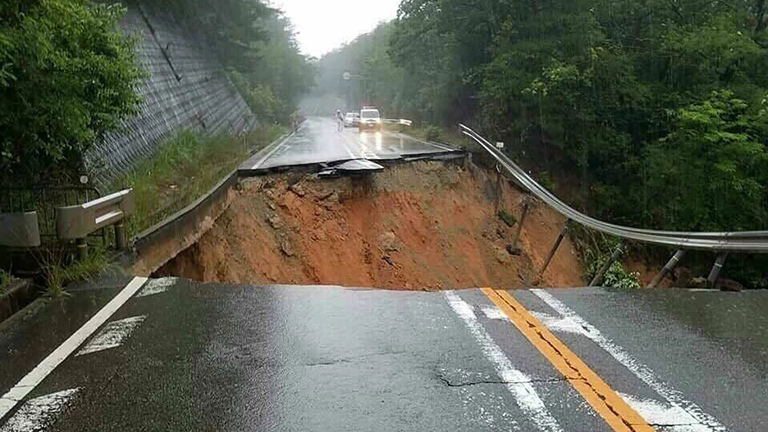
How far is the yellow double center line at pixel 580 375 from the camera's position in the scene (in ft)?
→ 12.2

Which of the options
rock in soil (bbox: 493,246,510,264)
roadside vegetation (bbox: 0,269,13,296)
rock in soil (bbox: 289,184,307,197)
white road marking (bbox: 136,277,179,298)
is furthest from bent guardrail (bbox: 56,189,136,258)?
rock in soil (bbox: 493,246,510,264)

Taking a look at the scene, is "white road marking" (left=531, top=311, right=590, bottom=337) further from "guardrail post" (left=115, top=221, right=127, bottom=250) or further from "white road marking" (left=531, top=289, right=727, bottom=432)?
"guardrail post" (left=115, top=221, right=127, bottom=250)

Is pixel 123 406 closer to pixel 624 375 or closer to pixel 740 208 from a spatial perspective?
pixel 624 375

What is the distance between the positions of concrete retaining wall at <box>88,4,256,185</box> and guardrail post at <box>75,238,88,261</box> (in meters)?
3.84

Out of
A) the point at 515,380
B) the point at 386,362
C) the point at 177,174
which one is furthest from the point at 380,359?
the point at 177,174

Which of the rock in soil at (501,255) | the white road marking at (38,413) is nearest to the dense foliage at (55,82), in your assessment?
the white road marking at (38,413)

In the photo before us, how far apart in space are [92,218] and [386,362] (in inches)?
151

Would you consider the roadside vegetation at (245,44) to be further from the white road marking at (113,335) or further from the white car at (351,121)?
the white road marking at (113,335)

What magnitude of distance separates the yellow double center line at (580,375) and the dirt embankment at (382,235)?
5.48 metres

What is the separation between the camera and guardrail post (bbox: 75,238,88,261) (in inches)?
274

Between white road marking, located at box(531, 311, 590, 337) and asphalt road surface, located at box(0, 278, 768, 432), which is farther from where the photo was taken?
white road marking, located at box(531, 311, 590, 337)

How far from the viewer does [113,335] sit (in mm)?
5293

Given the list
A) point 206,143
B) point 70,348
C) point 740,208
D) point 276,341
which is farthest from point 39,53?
point 740,208

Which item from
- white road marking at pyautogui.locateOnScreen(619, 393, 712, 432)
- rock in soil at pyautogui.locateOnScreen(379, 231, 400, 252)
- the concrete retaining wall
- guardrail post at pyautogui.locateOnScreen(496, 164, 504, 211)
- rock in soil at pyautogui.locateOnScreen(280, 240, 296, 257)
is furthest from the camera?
guardrail post at pyautogui.locateOnScreen(496, 164, 504, 211)
